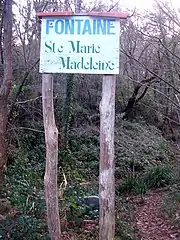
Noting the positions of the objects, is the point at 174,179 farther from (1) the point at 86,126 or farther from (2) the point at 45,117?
(2) the point at 45,117

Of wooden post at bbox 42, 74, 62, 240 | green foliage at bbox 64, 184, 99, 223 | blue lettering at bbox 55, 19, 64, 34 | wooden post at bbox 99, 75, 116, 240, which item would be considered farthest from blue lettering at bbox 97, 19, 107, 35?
green foliage at bbox 64, 184, 99, 223

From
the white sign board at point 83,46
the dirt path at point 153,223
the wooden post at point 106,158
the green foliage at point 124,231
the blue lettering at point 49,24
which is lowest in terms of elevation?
the dirt path at point 153,223

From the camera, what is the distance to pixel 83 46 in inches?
200

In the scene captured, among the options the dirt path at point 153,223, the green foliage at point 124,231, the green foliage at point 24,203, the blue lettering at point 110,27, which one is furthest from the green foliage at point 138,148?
the blue lettering at point 110,27

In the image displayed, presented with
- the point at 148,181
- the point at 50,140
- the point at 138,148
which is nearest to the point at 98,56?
the point at 50,140

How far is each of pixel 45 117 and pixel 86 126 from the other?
10904 millimetres

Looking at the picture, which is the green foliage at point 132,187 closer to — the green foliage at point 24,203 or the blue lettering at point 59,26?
the green foliage at point 24,203

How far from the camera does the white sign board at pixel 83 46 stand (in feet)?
16.6

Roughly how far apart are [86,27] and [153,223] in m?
4.92

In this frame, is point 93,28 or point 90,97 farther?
point 90,97

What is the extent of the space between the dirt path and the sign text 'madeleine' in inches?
154

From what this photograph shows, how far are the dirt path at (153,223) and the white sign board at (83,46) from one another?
3578mm

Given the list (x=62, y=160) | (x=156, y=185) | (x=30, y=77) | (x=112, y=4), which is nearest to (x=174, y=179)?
(x=156, y=185)

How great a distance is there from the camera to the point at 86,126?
16.2 meters
